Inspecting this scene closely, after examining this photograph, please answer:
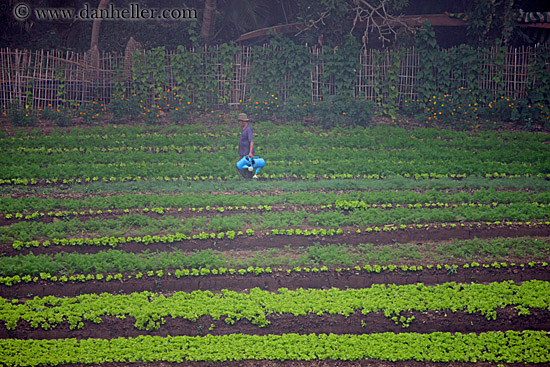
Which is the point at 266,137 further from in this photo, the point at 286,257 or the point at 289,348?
the point at 289,348

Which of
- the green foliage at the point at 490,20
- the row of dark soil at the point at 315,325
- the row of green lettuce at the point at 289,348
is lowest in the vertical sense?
the row of green lettuce at the point at 289,348

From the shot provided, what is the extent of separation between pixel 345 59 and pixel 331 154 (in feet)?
17.3

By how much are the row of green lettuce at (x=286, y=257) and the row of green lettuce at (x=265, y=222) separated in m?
0.68

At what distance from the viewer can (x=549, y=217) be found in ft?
38.7

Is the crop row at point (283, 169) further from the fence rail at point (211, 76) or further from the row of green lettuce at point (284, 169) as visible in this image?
the fence rail at point (211, 76)

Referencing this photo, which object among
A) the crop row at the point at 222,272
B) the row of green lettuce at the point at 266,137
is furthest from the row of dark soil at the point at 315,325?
the row of green lettuce at the point at 266,137

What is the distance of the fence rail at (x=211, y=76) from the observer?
19.4 m

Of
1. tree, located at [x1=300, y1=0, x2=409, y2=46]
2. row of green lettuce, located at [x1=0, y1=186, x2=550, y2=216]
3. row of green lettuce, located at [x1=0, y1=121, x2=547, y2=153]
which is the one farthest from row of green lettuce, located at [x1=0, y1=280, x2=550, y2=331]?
tree, located at [x1=300, y1=0, x2=409, y2=46]

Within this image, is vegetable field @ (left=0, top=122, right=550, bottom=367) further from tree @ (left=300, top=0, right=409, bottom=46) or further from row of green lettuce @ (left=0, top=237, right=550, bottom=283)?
tree @ (left=300, top=0, right=409, bottom=46)

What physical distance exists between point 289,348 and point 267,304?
3.30ft

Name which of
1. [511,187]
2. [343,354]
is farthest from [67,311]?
[511,187]

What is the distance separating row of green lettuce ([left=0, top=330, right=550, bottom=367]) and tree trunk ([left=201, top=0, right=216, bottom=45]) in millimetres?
15905

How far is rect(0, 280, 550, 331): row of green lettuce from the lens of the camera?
8.32 metres

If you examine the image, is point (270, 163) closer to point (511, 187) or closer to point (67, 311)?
point (511, 187)
